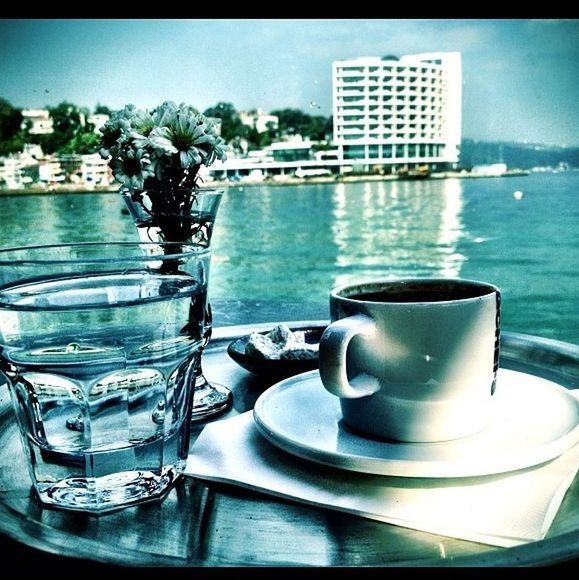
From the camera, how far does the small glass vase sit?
2.07 feet

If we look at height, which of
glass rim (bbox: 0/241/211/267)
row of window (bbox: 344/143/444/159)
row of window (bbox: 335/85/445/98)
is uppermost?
row of window (bbox: 335/85/445/98)

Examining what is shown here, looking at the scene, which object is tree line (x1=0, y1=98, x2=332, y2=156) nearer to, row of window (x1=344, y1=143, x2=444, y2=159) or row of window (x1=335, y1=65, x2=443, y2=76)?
row of window (x1=335, y1=65, x2=443, y2=76)

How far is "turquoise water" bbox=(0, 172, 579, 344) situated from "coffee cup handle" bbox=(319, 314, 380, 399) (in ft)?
19.6

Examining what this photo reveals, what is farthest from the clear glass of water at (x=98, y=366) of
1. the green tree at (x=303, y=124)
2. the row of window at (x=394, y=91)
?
the row of window at (x=394, y=91)

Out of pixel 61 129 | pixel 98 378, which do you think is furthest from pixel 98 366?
pixel 61 129

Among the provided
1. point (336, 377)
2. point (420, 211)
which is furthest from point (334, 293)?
point (420, 211)

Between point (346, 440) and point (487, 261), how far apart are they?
1282 cm

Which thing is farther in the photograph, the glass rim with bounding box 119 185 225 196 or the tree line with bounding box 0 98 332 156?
the tree line with bounding box 0 98 332 156

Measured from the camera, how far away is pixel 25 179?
55.1 ft

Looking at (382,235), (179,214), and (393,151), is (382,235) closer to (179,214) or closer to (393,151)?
(393,151)

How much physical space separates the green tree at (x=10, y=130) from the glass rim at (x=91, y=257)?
1730 centimetres

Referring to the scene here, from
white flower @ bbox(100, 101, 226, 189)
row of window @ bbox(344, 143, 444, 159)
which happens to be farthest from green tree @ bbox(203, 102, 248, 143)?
white flower @ bbox(100, 101, 226, 189)

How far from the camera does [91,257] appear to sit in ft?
1.49

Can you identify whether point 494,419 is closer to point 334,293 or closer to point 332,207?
point 334,293
